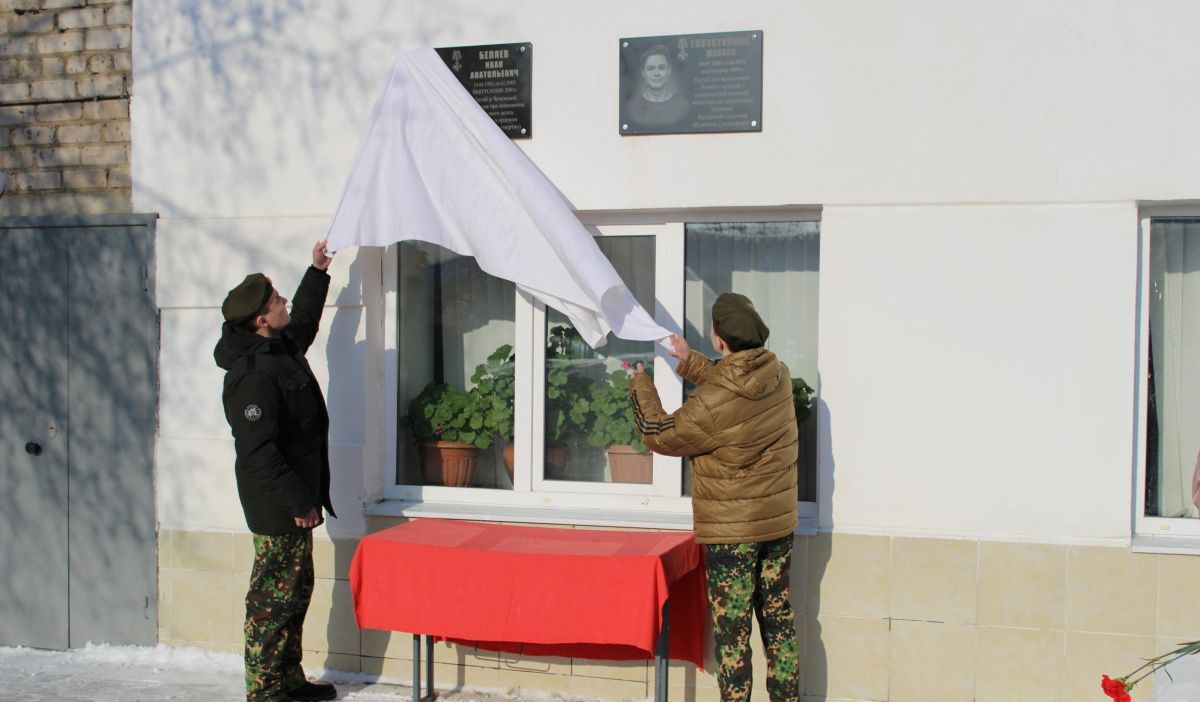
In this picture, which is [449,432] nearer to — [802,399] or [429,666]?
[429,666]

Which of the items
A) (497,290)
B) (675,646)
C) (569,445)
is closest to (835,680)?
(675,646)

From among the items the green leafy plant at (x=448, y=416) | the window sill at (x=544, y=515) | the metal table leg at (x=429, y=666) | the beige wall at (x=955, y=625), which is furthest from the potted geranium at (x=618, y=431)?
the metal table leg at (x=429, y=666)

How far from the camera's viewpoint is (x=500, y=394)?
494 cm

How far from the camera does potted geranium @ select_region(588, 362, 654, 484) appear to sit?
4.77 meters

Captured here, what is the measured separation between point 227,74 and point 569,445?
2.47 meters

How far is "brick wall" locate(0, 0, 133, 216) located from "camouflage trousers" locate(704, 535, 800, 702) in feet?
11.6

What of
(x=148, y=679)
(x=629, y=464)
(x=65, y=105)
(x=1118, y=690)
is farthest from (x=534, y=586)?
(x=65, y=105)

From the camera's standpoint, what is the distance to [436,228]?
14.7ft

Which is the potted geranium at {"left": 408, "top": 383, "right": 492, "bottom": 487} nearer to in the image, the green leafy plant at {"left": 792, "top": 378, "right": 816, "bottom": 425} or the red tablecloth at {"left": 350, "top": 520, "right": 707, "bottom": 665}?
the red tablecloth at {"left": 350, "top": 520, "right": 707, "bottom": 665}

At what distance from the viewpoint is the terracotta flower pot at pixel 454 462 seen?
4.97m

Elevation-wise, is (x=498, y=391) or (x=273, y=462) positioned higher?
(x=498, y=391)

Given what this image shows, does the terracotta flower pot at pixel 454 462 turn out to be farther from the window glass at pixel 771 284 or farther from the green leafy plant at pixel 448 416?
the window glass at pixel 771 284

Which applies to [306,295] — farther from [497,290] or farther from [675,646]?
[675,646]

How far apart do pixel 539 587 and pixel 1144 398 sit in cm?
262
